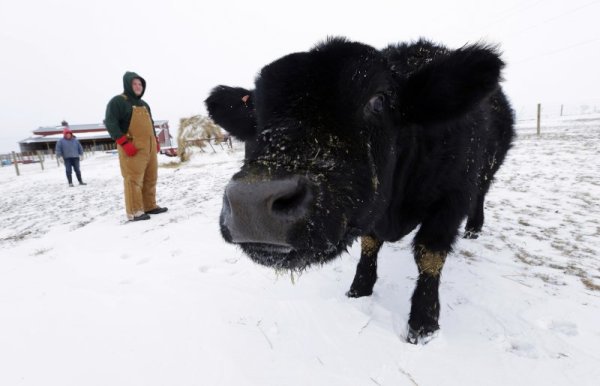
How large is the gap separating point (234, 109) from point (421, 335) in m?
2.09

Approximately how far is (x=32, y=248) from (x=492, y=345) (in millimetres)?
5159

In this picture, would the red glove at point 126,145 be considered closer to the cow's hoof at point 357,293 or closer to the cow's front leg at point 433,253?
the cow's hoof at point 357,293

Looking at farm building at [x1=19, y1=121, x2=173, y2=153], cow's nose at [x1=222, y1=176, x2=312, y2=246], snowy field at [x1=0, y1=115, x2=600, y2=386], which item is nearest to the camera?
cow's nose at [x1=222, y1=176, x2=312, y2=246]

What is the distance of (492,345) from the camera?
1.90 metres

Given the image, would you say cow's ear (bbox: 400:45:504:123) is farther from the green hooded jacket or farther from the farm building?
the farm building

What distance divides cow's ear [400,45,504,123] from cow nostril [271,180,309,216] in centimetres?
94

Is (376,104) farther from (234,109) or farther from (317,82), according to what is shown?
(234,109)

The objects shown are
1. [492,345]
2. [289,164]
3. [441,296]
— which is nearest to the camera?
[289,164]

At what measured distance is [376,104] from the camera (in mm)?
1651

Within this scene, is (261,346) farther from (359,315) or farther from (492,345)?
(492,345)

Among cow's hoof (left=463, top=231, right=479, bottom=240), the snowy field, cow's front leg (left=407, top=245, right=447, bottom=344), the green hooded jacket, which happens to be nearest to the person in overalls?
the green hooded jacket

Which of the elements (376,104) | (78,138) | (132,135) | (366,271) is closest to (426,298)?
(366,271)

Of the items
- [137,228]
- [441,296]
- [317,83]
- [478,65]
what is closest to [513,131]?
[441,296]

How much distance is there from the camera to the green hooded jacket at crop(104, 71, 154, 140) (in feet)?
15.4
